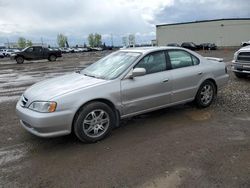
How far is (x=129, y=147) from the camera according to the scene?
4.39 meters

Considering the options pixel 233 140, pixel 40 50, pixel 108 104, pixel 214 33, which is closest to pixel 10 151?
pixel 108 104

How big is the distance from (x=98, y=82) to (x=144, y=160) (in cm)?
163

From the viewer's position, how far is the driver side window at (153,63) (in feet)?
17.5

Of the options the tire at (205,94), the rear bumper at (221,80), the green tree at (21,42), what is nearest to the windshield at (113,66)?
the tire at (205,94)

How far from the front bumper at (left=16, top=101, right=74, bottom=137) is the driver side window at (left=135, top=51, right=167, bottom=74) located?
177 centimetres

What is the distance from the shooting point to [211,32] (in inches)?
2530

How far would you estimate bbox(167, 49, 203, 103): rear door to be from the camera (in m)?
5.67

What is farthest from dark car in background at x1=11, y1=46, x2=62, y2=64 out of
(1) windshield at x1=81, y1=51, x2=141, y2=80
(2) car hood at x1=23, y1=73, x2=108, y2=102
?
(2) car hood at x1=23, y1=73, x2=108, y2=102

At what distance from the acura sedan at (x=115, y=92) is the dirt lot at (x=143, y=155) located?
36 cm

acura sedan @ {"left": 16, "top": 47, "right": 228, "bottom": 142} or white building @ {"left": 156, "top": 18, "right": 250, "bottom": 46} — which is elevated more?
white building @ {"left": 156, "top": 18, "right": 250, "bottom": 46}

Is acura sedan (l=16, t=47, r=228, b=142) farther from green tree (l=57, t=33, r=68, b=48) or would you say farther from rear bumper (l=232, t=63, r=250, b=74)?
green tree (l=57, t=33, r=68, b=48)

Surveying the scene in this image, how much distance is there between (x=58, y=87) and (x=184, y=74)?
271 cm

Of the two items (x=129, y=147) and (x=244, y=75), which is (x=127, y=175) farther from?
(x=244, y=75)

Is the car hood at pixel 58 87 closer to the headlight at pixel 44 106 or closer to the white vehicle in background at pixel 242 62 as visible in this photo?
the headlight at pixel 44 106
